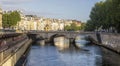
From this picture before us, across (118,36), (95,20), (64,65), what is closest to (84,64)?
(64,65)

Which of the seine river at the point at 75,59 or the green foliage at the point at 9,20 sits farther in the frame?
the green foliage at the point at 9,20

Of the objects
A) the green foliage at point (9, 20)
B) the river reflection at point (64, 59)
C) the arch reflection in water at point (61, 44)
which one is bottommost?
the river reflection at point (64, 59)

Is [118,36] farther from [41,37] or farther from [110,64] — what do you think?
[41,37]

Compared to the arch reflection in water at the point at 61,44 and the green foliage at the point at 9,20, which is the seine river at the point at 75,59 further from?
the green foliage at the point at 9,20

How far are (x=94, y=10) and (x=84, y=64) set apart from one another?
49.8 m

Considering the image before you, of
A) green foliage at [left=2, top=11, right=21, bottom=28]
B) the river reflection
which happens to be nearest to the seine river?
the river reflection

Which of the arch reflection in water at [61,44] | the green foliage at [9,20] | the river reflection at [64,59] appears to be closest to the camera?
the river reflection at [64,59]

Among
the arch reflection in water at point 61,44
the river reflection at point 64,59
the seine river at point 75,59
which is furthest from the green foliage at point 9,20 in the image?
the seine river at point 75,59

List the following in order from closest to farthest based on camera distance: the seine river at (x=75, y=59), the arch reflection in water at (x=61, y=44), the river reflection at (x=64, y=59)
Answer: the seine river at (x=75, y=59), the river reflection at (x=64, y=59), the arch reflection in water at (x=61, y=44)

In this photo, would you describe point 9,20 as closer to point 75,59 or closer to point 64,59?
point 64,59

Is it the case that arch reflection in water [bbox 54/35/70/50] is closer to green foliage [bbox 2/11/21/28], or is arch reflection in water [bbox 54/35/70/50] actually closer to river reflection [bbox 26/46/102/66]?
green foliage [bbox 2/11/21/28]

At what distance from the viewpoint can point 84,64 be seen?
40156mm

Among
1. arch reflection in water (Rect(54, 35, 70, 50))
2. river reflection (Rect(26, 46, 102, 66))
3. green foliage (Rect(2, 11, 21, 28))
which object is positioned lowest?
river reflection (Rect(26, 46, 102, 66))

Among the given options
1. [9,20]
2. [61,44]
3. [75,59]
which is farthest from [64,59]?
[9,20]
